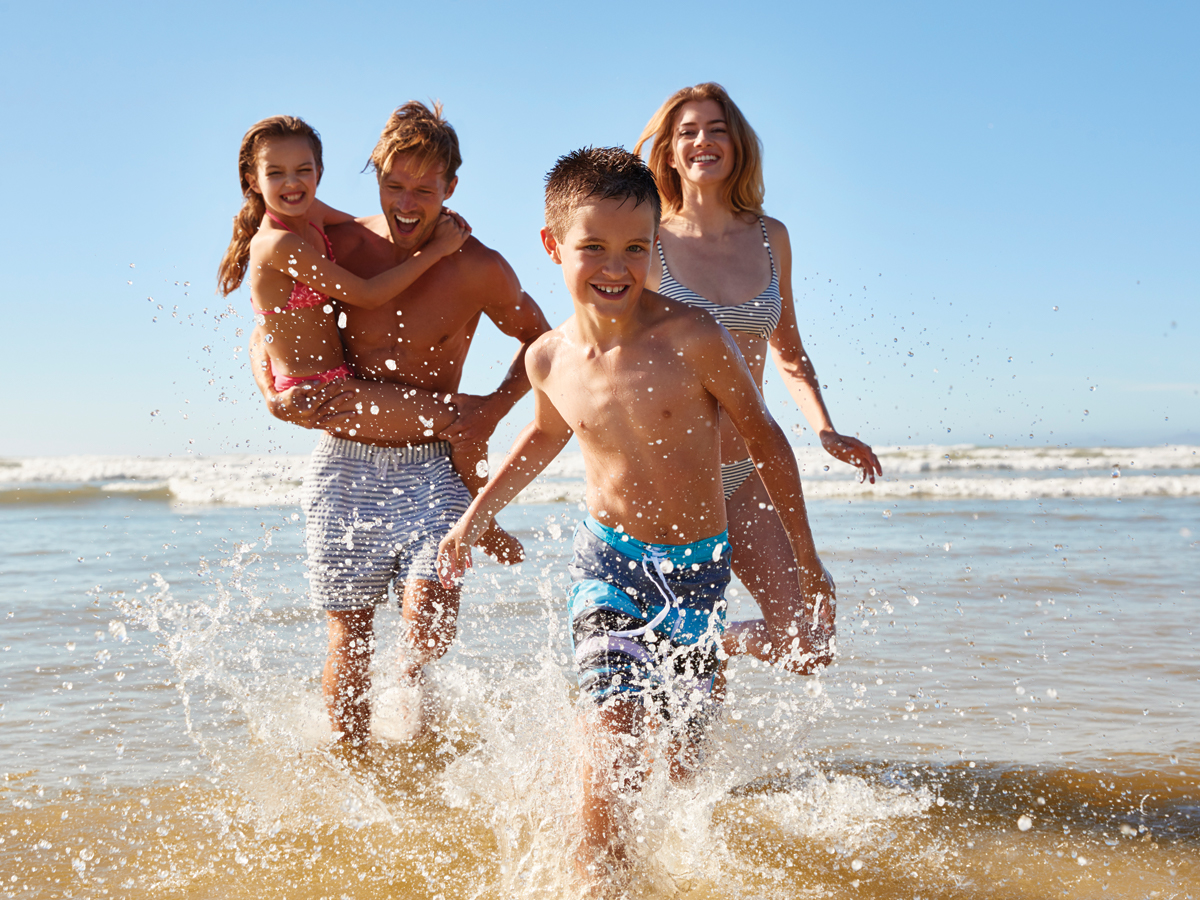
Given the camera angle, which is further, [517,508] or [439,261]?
[517,508]

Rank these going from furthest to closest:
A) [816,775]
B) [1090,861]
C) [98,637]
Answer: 1. [98,637]
2. [816,775]
3. [1090,861]

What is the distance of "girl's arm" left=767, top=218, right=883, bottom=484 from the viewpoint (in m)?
3.42

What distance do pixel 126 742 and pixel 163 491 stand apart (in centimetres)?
1449

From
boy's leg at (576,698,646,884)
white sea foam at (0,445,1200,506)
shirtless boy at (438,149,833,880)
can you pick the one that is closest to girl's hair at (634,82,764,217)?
shirtless boy at (438,149,833,880)

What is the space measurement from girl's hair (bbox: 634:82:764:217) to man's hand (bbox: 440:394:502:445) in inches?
40.3

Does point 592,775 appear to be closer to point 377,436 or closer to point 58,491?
point 377,436

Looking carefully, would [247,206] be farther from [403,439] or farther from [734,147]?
[734,147]

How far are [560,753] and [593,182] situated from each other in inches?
63.3

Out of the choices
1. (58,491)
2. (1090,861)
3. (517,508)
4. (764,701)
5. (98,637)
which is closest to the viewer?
(1090,861)

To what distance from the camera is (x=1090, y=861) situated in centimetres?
265

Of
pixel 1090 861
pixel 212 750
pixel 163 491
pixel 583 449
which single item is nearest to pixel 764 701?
pixel 1090 861

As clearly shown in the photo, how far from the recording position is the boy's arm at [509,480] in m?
2.88

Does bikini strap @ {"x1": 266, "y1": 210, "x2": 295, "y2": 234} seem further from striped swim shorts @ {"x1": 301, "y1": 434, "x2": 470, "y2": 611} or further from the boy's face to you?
the boy's face

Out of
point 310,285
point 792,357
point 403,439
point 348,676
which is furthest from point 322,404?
point 792,357
